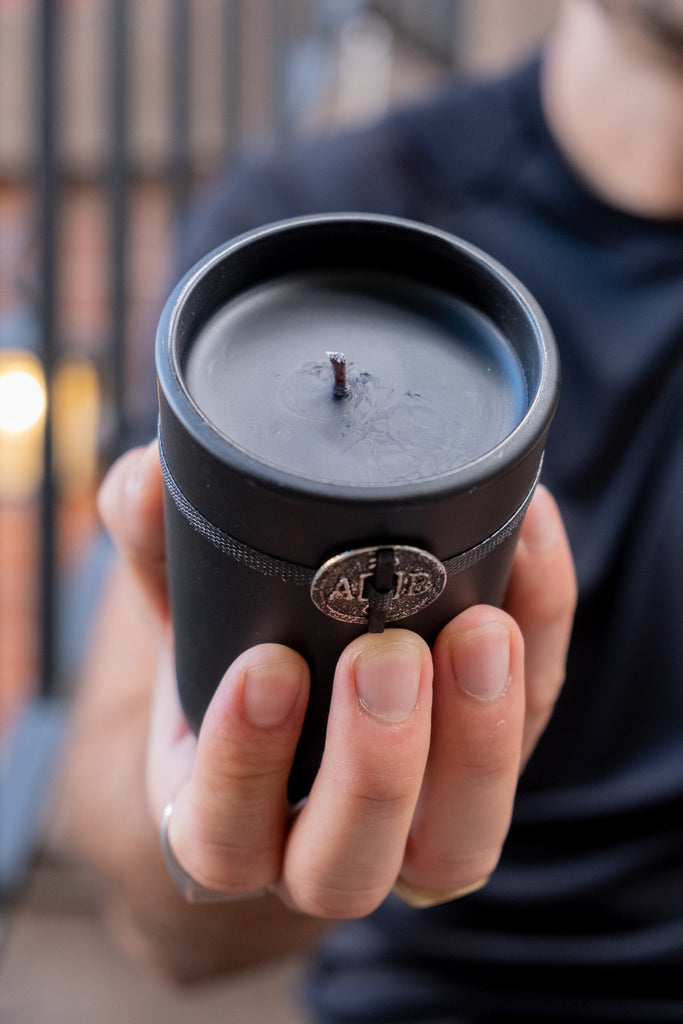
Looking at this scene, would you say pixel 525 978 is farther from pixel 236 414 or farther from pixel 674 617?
pixel 236 414

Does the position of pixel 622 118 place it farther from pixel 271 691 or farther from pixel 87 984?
pixel 87 984

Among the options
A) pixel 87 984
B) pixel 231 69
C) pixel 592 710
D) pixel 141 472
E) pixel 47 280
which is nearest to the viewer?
pixel 141 472

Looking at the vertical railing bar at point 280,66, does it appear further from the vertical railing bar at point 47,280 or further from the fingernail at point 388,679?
the fingernail at point 388,679

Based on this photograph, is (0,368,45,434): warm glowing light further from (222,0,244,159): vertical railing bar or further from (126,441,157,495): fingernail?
(126,441,157,495): fingernail

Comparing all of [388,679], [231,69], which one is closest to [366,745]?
[388,679]

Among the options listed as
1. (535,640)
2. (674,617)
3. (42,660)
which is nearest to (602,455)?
(674,617)

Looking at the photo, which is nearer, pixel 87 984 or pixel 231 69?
pixel 87 984

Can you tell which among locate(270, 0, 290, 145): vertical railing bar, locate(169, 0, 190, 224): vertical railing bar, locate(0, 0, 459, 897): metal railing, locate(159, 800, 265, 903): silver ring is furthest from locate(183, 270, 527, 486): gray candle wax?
locate(270, 0, 290, 145): vertical railing bar
